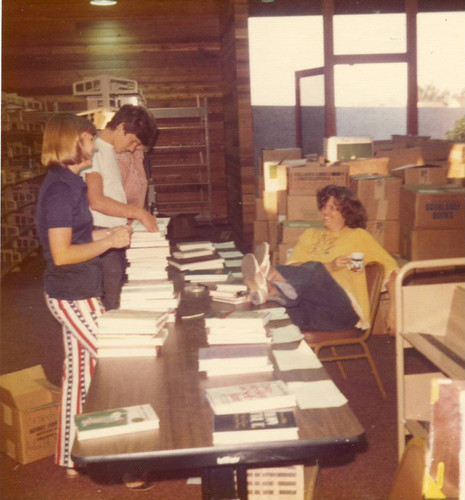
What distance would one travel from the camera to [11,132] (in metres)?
7.91

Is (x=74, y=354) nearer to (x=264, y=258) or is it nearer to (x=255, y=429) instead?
(x=264, y=258)

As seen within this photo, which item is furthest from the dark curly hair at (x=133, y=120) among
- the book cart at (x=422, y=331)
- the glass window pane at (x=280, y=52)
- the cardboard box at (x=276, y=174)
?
the glass window pane at (x=280, y=52)

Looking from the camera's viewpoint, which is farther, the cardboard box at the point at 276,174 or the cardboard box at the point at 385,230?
the cardboard box at the point at 276,174

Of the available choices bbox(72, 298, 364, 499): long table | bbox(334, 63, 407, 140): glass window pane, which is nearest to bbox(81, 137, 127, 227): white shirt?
bbox(72, 298, 364, 499): long table

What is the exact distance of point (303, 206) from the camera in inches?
217

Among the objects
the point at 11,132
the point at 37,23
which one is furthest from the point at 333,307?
the point at 37,23

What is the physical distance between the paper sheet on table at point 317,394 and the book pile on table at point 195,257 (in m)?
1.58

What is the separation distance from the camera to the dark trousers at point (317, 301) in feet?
11.7

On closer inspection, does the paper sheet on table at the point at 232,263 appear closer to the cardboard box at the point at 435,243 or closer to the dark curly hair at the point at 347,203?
the dark curly hair at the point at 347,203

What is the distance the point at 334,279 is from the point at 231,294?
3.06ft

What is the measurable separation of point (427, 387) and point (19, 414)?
1.90m

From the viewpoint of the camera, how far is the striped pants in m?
2.59

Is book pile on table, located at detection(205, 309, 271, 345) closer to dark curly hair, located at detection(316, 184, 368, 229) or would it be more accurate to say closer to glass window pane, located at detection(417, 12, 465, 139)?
dark curly hair, located at detection(316, 184, 368, 229)

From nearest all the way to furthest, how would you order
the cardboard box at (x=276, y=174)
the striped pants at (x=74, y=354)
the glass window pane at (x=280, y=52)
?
the striped pants at (x=74, y=354) < the cardboard box at (x=276, y=174) < the glass window pane at (x=280, y=52)
